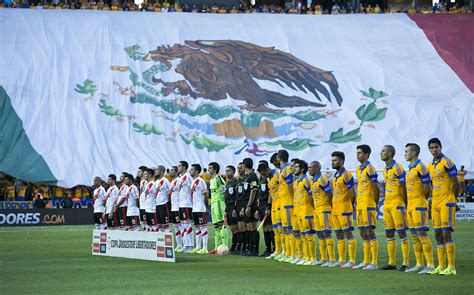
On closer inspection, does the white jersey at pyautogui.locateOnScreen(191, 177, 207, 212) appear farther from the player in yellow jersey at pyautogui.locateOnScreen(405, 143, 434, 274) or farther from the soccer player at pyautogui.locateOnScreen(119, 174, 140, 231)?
the player in yellow jersey at pyautogui.locateOnScreen(405, 143, 434, 274)

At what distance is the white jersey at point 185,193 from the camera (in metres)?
25.6

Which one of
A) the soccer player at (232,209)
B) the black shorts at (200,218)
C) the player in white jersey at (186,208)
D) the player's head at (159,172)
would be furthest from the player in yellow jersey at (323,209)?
the player's head at (159,172)

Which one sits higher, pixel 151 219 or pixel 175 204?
pixel 175 204

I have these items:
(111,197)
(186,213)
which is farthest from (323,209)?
(111,197)

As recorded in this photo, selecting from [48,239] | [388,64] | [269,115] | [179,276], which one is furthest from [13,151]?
[179,276]

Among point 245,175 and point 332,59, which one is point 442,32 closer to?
point 332,59

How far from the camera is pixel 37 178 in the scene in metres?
46.2

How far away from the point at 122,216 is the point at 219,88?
981 inches

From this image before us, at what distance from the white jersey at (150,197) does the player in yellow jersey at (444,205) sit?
1187 cm

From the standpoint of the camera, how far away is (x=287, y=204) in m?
20.7

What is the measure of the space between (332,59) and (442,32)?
24.5ft

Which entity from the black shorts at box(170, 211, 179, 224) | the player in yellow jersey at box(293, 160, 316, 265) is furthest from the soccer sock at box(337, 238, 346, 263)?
the black shorts at box(170, 211, 179, 224)

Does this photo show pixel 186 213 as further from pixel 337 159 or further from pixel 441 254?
pixel 441 254

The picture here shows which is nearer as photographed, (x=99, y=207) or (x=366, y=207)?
(x=366, y=207)
